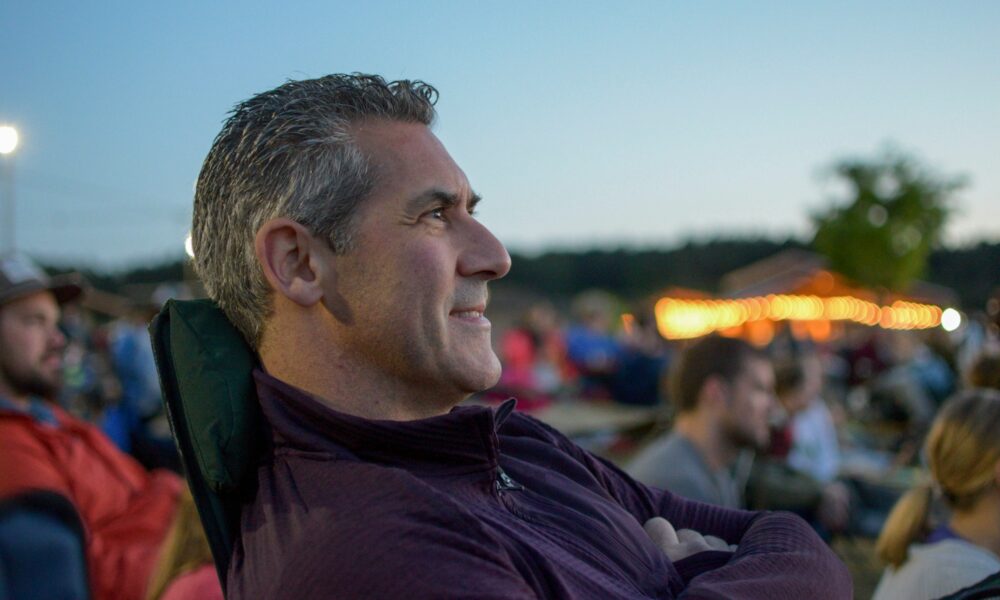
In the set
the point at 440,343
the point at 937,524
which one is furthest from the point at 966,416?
the point at 440,343

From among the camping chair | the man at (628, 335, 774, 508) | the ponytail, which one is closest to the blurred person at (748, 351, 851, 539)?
the man at (628, 335, 774, 508)

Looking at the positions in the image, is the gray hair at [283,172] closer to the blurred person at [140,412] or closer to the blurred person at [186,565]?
the blurred person at [186,565]

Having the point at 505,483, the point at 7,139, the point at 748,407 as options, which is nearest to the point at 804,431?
the point at 748,407

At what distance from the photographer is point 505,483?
156 centimetres

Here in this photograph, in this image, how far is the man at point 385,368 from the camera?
1345mm

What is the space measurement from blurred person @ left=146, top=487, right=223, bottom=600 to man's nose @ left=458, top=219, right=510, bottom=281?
47.4 inches

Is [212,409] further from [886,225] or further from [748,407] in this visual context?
[886,225]

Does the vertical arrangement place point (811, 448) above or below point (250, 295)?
below

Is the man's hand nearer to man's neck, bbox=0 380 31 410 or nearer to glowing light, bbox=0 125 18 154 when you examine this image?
man's neck, bbox=0 380 31 410

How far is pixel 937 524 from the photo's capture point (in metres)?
2.99

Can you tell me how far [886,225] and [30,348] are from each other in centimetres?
5057

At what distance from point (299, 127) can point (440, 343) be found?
1.51ft

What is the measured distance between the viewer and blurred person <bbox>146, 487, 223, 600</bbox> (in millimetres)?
2262

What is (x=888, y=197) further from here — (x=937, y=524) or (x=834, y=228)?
(x=937, y=524)
